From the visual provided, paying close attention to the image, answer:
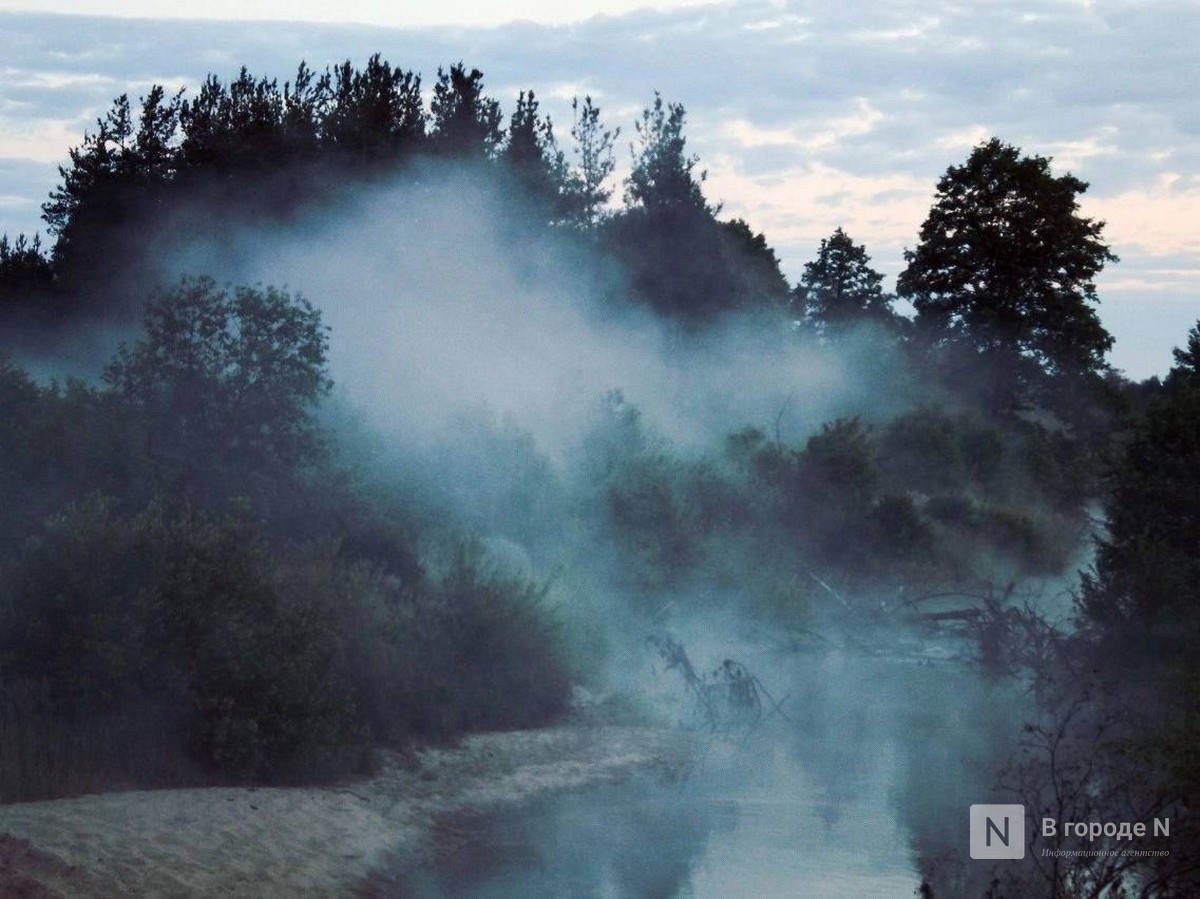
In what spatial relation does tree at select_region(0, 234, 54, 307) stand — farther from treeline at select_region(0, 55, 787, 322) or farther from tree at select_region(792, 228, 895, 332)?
tree at select_region(792, 228, 895, 332)

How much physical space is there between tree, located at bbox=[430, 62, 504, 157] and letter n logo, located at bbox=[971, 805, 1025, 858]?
3097 centimetres

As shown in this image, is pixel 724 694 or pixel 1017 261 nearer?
pixel 724 694

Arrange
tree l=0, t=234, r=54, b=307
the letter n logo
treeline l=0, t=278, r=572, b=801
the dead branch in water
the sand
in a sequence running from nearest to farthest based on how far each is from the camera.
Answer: the sand, the letter n logo, treeline l=0, t=278, r=572, b=801, the dead branch in water, tree l=0, t=234, r=54, b=307

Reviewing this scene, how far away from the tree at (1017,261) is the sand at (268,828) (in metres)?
35.3

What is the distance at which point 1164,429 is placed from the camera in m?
22.5

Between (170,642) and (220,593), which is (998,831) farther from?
(170,642)

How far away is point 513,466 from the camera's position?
1170 inches

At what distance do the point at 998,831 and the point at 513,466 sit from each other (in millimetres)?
15724

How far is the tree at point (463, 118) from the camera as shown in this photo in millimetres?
43875

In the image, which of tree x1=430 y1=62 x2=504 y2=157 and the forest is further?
tree x1=430 y1=62 x2=504 y2=157

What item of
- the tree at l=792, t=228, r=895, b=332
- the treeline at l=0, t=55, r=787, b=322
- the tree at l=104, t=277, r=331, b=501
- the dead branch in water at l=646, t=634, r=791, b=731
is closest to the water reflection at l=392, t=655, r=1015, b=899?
the dead branch in water at l=646, t=634, r=791, b=731

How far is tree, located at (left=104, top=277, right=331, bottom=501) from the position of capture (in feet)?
76.5

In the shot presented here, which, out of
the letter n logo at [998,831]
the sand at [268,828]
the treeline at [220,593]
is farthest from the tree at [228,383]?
the letter n logo at [998,831]

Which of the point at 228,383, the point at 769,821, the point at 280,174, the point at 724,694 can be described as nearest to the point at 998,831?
the point at 769,821
